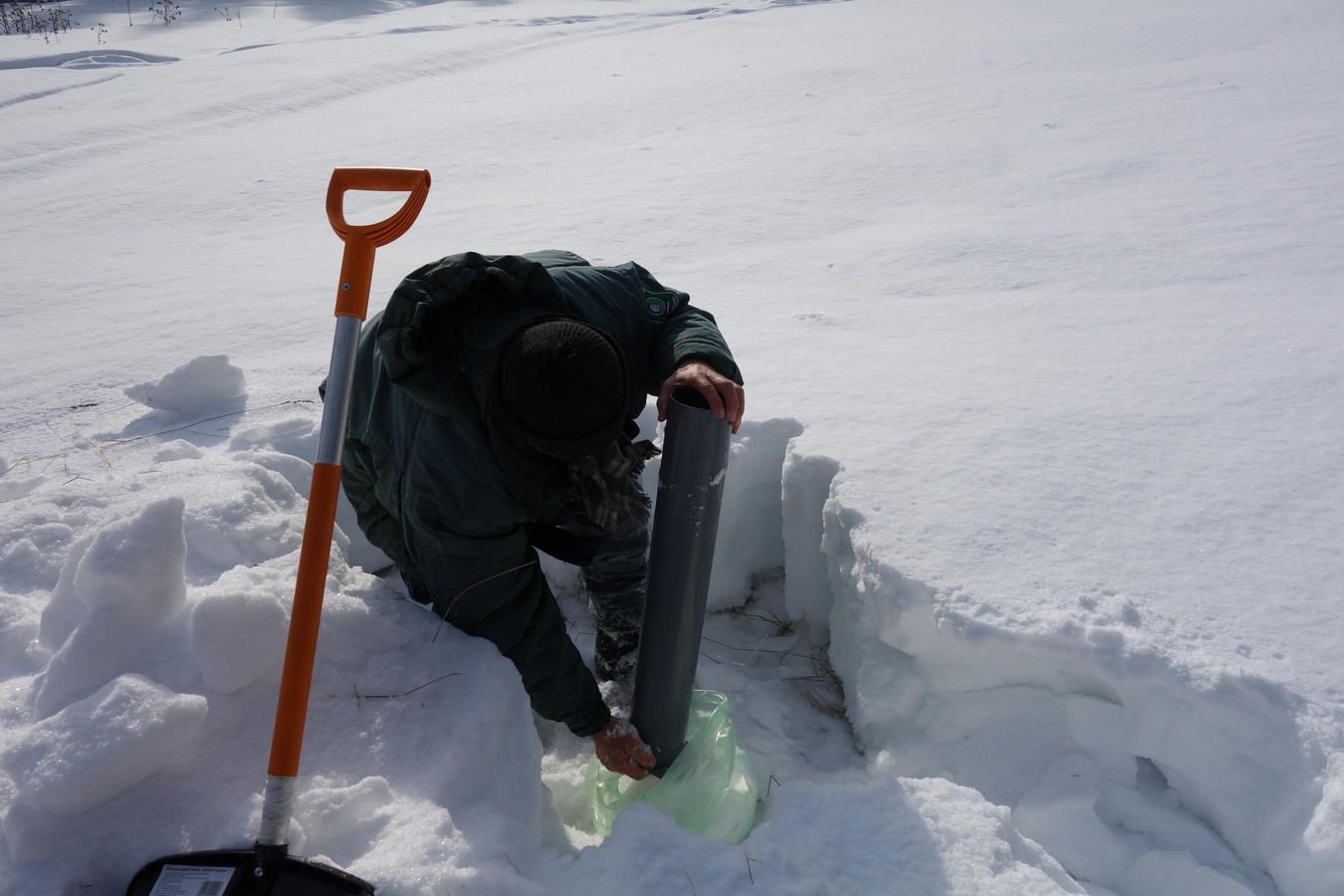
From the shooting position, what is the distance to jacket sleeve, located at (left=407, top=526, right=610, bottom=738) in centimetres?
142

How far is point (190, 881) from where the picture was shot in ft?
3.80

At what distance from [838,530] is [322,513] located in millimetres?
1196

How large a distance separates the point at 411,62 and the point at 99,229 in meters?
4.34

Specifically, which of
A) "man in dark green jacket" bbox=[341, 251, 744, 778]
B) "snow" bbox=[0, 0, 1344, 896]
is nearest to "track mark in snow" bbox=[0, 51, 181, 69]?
"snow" bbox=[0, 0, 1344, 896]

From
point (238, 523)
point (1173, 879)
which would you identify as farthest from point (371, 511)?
point (1173, 879)

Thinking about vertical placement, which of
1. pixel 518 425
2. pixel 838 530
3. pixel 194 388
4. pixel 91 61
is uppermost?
pixel 91 61

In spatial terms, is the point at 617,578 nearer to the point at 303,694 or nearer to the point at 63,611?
the point at 303,694

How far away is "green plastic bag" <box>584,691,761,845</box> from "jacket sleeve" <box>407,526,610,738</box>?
0.57 feet

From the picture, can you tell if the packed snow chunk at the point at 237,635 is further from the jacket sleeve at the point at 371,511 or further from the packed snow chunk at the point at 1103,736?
the packed snow chunk at the point at 1103,736

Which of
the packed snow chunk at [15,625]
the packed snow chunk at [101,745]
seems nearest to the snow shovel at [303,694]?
the packed snow chunk at [101,745]

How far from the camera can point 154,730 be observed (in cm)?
124

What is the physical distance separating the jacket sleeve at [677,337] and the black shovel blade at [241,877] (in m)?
1.01

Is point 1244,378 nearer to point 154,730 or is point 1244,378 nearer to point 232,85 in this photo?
point 154,730

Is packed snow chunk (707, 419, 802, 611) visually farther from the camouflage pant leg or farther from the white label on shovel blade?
the white label on shovel blade
